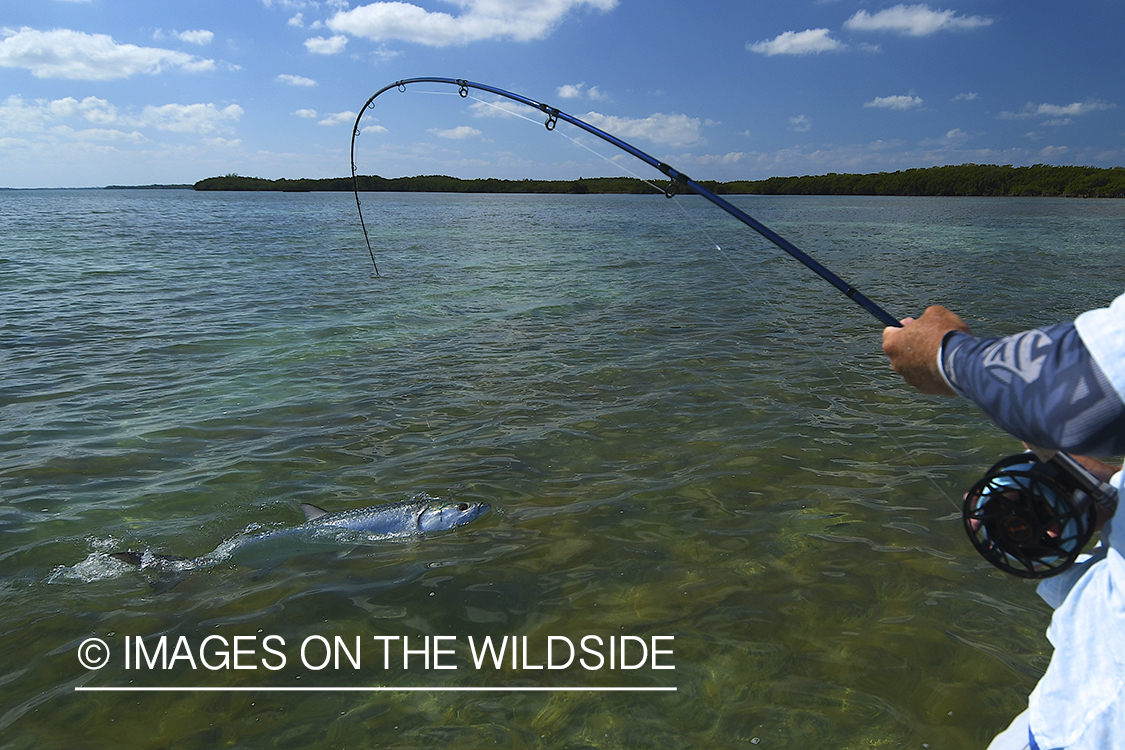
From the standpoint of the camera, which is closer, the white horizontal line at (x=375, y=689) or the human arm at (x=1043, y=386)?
the human arm at (x=1043, y=386)

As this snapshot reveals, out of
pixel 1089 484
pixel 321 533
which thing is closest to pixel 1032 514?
pixel 1089 484

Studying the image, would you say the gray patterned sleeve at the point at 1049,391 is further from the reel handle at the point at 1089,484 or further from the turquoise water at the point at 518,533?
the turquoise water at the point at 518,533

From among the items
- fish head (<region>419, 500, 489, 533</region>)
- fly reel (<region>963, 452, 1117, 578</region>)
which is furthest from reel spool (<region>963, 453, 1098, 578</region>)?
fish head (<region>419, 500, 489, 533</region>)

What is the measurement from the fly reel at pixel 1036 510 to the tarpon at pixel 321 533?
3940 mm

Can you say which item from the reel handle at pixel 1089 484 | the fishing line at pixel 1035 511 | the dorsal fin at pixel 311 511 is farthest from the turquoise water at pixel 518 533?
the reel handle at pixel 1089 484

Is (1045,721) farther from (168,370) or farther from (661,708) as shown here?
(168,370)

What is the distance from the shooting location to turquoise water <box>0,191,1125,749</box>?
349cm

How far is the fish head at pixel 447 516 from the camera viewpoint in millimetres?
5254

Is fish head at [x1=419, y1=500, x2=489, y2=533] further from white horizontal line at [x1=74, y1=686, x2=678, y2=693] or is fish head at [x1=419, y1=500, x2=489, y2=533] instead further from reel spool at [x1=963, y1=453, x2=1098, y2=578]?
reel spool at [x1=963, y1=453, x2=1098, y2=578]

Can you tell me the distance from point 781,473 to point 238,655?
14.7 feet

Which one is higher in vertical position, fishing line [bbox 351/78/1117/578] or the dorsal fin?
fishing line [bbox 351/78/1117/578]

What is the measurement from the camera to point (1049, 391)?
143 centimetres

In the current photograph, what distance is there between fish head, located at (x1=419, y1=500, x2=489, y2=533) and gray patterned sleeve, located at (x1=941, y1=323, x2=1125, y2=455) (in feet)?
13.9

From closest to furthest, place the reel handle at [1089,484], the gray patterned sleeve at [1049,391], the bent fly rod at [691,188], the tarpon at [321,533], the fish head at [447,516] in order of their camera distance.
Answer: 1. the gray patterned sleeve at [1049,391]
2. the reel handle at [1089,484]
3. the bent fly rod at [691,188]
4. the tarpon at [321,533]
5. the fish head at [447,516]
